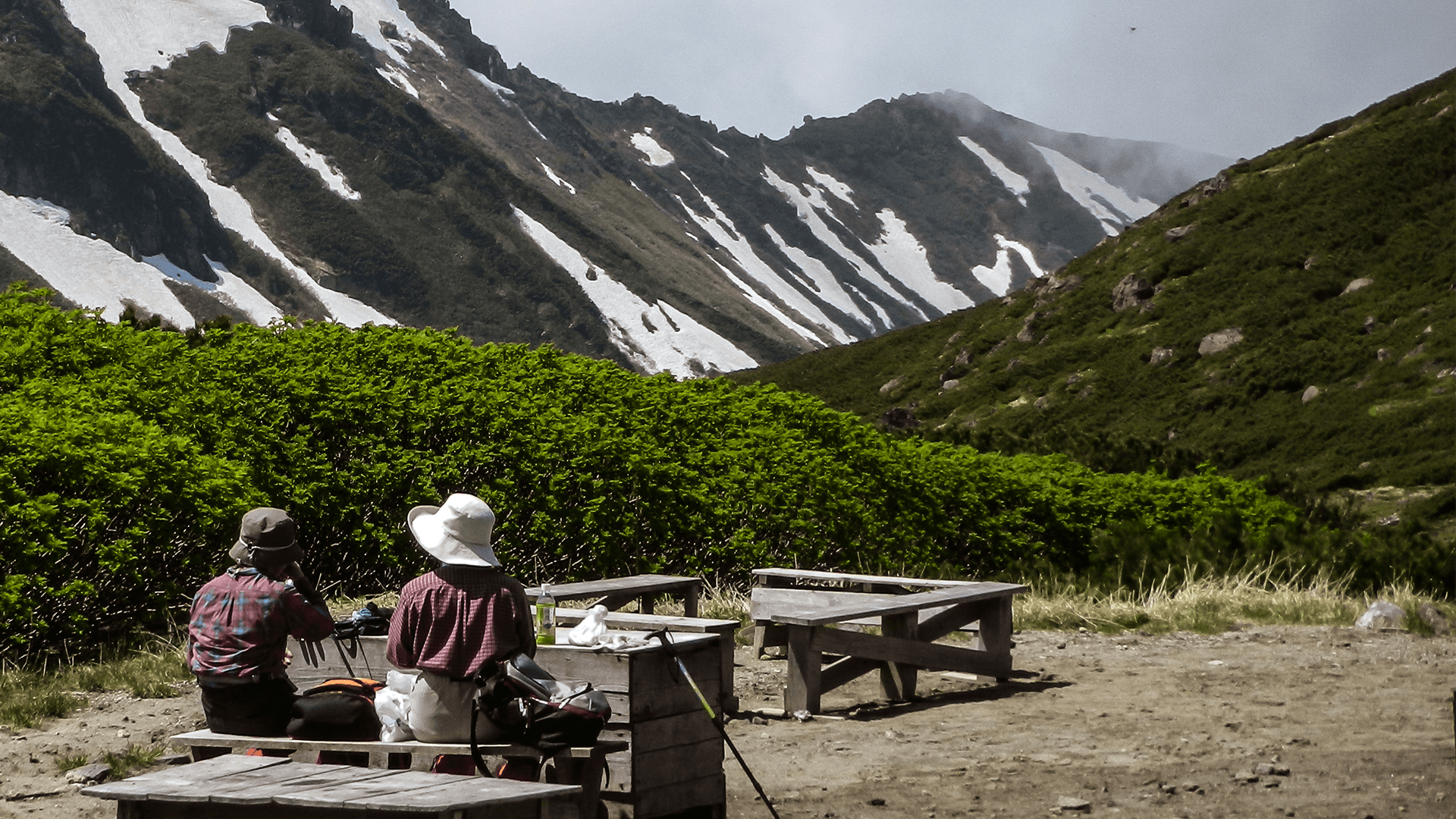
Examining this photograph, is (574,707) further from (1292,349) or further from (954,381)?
(954,381)

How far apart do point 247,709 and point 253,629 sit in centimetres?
29

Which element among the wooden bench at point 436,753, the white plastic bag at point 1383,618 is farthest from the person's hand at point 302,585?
the white plastic bag at point 1383,618

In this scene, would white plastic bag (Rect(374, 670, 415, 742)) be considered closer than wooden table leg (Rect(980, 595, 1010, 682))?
Yes

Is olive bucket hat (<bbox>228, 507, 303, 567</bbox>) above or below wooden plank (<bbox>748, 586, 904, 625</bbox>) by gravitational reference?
above

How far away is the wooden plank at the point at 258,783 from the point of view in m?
3.41

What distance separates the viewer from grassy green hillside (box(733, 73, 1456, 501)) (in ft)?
128

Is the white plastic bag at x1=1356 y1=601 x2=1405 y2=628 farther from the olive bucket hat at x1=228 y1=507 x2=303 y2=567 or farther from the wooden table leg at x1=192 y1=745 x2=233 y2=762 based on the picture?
the wooden table leg at x1=192 y1=745 x2=233 y2=762

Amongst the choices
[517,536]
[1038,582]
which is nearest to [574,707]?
[517,536]

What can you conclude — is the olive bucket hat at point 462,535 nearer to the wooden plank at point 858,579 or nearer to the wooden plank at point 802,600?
the wooden plank at point 802,600

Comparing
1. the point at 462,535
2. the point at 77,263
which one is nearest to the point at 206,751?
the point at 462,535

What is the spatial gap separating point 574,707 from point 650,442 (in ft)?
20.6

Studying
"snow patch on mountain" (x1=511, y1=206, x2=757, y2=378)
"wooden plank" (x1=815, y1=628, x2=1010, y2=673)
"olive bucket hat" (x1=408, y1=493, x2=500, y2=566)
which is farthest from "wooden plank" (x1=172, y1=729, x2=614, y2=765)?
"snow patch on mountain" (x1=511, y1=206, x2=757, y2=378)

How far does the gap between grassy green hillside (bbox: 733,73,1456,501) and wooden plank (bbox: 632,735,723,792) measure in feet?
104

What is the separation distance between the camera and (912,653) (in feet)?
26.5
